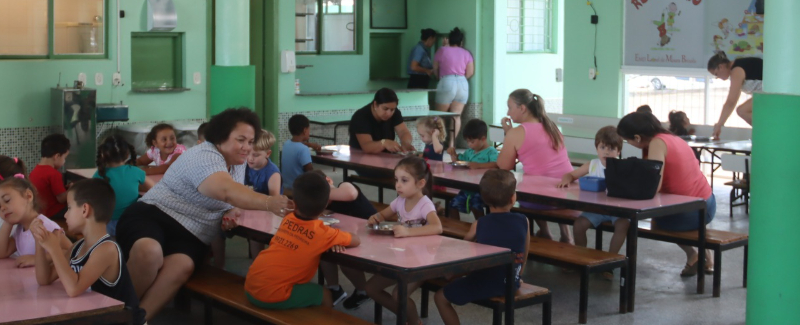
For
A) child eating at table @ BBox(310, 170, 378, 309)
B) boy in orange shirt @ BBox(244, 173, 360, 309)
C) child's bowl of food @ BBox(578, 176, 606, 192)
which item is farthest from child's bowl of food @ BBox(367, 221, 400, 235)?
child's bowl of food @ BBox(578, 176, 606, 192)

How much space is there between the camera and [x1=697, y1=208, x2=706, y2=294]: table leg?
6027mm

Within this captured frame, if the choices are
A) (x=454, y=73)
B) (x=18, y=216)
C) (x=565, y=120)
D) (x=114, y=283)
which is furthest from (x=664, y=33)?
(x=114, y=283)

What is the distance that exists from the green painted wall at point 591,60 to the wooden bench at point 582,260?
6.27 meters

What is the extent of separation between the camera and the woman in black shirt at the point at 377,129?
26.5ft

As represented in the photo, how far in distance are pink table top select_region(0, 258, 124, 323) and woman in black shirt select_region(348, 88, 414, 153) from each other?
4.24m

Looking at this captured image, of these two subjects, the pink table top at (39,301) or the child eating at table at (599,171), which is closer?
the pink table top at (39,301)

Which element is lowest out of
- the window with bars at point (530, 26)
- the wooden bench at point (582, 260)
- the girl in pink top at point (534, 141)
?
the wooden bench at point (582, 260)

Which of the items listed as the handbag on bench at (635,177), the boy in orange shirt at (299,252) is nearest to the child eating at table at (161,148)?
the boy in orange shirt at (299,252)

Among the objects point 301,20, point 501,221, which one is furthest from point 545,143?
point 301,20

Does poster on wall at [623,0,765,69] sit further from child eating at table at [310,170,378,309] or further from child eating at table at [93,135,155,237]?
child eating at table at [93,135,155,237]

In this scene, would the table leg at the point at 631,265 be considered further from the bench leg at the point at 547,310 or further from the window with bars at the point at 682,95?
the window with bars at the point at 682,95

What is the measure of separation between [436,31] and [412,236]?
32.6 feet

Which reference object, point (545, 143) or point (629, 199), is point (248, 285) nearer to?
point (629, 199)

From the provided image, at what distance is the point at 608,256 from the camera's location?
5695 mm
